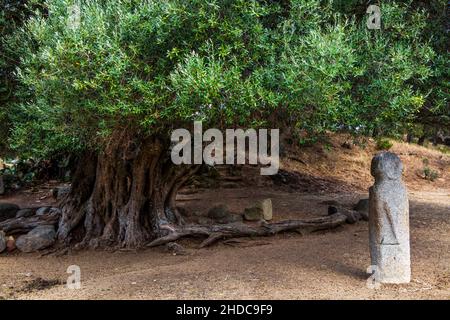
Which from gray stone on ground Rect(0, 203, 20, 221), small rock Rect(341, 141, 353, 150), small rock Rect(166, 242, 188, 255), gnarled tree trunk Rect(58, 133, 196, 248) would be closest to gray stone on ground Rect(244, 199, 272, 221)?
gnarled tree trunk Rect(58, 133, 196, 248)

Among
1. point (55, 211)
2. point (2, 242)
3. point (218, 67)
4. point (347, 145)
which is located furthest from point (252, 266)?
point (347, 145)

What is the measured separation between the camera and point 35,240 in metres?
12.0

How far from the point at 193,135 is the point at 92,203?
367cm

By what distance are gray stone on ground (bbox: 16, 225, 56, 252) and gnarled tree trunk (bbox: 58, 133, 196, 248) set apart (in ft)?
0.82

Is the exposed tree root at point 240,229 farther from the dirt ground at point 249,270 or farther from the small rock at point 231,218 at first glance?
the small rock at point 231,218

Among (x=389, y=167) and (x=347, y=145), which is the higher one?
(x=347, y=145)

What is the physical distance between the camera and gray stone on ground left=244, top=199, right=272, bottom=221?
13062mm

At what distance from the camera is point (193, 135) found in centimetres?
990

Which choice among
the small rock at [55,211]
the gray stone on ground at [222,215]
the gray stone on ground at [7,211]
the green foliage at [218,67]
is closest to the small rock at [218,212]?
the gray stone on ground at [222,215]

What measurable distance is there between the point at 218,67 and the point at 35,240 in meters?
7.19

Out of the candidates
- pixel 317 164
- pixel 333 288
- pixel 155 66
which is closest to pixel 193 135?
pixel 155 66

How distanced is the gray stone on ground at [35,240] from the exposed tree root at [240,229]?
8.58 ft

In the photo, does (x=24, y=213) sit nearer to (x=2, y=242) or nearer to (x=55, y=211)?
(x=55, y=211)

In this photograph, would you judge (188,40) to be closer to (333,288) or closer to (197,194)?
(333,288)
